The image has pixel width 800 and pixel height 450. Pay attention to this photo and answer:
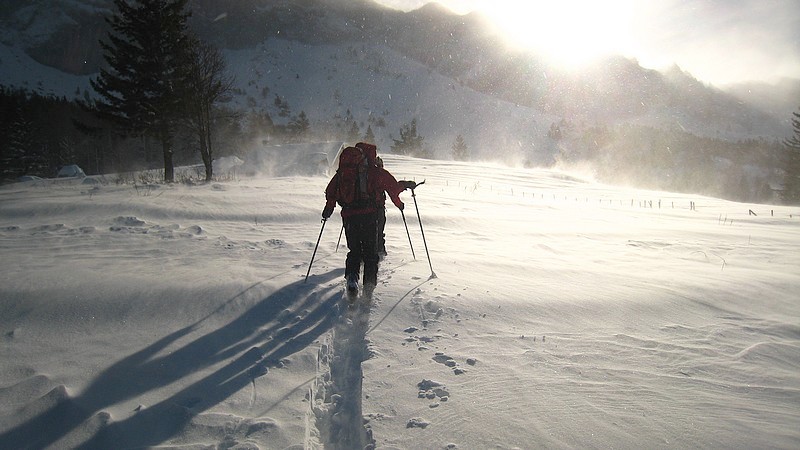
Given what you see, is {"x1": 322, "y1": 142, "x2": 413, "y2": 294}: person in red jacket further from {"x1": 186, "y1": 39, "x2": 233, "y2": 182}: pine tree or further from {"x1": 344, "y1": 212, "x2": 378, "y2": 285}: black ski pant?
{"x1": 186, "y1": 39, "x2": 233, "y2": 182}: pine tree

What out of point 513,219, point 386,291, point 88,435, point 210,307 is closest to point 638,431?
point 386,291

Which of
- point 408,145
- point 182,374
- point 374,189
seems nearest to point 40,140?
point 408,145

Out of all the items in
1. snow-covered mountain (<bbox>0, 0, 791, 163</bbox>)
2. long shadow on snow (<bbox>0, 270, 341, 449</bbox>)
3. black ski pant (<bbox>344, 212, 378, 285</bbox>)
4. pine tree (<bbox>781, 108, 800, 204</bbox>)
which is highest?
snow-covered mountain (<bbox>0, 0, 791, 163</bbox>)

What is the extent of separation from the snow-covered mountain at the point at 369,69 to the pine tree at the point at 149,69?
55.3 m

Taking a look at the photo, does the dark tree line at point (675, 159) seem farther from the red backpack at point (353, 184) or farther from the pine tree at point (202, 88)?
the red backpack at point (353, 184)

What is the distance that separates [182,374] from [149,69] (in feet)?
66.3

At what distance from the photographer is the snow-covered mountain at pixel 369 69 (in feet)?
264

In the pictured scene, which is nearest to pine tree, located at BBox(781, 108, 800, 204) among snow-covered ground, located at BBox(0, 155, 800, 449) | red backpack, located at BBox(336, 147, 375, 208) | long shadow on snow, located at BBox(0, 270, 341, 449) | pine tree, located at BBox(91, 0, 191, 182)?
snow-covered ground, located at BBox(0, 155, 800, 449)

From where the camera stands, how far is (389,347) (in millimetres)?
2943

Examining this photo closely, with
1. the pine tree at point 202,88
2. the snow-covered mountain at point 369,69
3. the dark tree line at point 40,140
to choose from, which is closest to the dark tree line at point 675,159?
the snow-covered mountain at point 369,69

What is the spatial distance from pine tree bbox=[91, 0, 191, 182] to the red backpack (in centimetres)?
1664

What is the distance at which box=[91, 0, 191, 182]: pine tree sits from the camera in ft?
55.9

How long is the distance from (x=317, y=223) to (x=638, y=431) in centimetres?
679

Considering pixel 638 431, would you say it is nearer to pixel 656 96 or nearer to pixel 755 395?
pixel 755 395
